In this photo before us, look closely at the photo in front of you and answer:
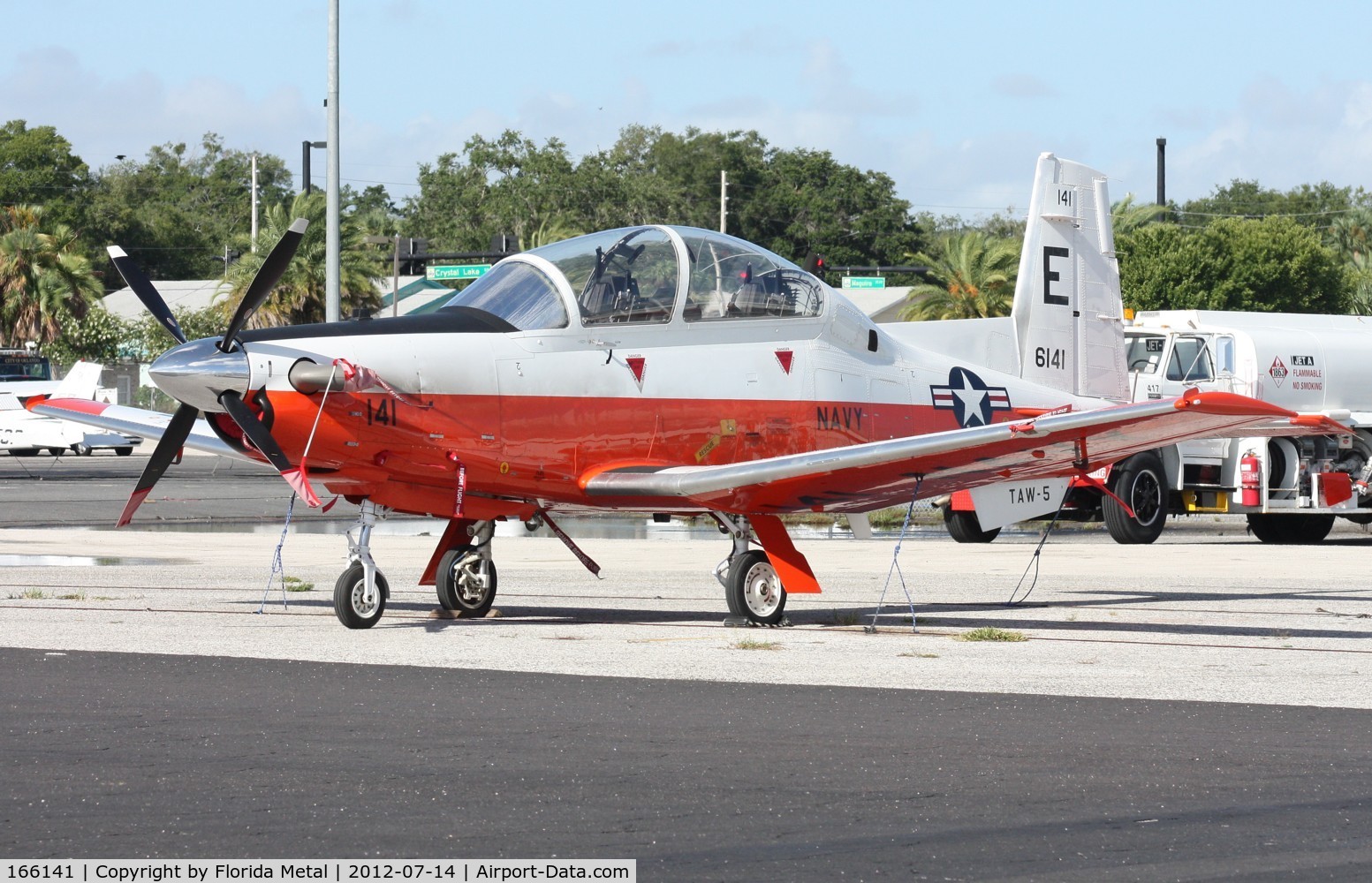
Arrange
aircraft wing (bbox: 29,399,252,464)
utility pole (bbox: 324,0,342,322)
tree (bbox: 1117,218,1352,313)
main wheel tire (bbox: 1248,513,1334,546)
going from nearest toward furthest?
1. aircraft wing (bbox: 29,399,252,464)
2. main wheel tire (bbox: 1248,513,1334,546)
3. utility pole (bbox: 324,0,342,322)
4. tree (bbox: 1117,218,1352,313)

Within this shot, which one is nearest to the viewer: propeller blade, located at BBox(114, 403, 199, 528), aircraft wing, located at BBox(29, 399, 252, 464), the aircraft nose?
the aircraft nose

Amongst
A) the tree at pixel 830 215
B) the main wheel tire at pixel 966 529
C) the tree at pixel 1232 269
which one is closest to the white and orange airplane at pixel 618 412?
the main wheel tire at pixel 966 529

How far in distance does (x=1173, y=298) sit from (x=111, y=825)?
56492mm

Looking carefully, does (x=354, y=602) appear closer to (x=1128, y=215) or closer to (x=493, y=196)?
(x=1128, y=215)

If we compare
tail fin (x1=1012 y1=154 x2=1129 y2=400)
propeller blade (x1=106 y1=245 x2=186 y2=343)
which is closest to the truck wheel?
tail fin (x1=1012 y1=154 x2=1129 y2=400)

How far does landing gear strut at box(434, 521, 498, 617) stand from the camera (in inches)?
499

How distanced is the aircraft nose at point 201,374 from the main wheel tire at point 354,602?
1561 mm

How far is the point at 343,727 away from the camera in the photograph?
747 centimetres

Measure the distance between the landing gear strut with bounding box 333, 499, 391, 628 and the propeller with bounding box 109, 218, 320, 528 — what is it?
80 centimetres

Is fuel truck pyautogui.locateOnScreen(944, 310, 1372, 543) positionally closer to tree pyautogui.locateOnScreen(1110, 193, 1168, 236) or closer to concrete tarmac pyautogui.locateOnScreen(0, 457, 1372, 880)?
concrete tarmac pyautogui.locateOnScreen(0, 457, 1372, 880)

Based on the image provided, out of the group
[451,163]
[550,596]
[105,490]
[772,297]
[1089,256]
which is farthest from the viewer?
[451,163]

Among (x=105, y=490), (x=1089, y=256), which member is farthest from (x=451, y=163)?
(x=1089, y=256)

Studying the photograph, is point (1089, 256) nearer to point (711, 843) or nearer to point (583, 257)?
point (583, 257)

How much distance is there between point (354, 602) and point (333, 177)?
50.0ft
